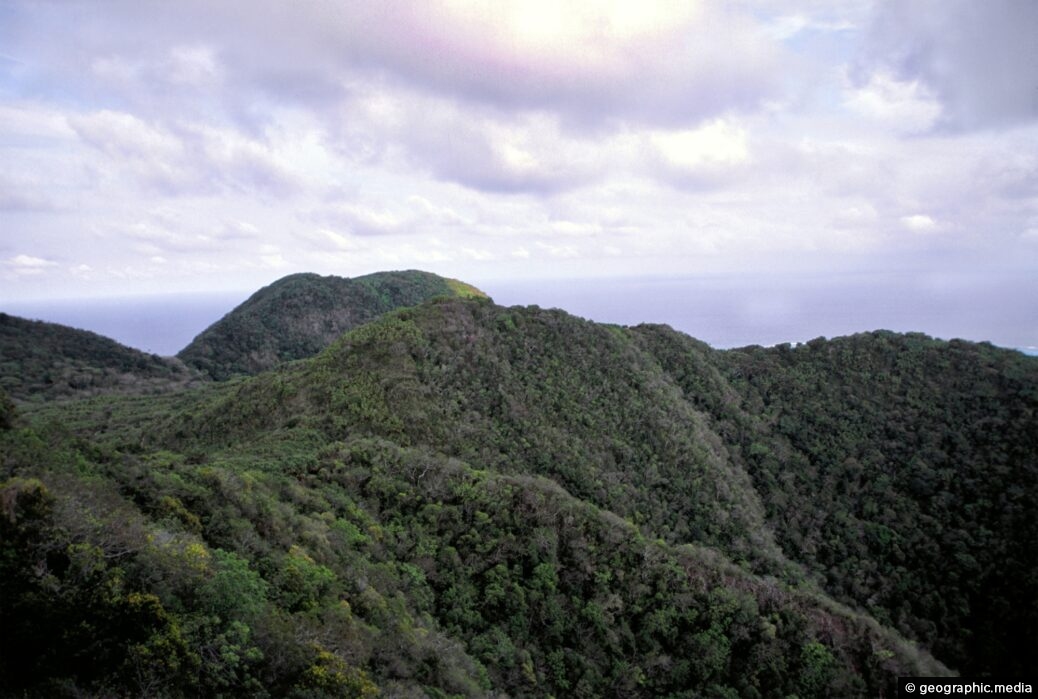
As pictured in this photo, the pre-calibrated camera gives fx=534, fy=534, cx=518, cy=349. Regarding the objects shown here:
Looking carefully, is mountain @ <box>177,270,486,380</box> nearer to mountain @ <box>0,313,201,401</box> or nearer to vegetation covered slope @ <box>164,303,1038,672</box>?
mountain @ <box>0,313,201,401</box>

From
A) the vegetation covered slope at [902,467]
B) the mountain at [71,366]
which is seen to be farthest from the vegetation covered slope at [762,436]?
the mountain at [71,366]

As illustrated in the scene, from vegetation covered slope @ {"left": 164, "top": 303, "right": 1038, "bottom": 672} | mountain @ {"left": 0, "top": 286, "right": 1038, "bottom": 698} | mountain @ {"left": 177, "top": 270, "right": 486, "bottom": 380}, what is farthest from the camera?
mountain @ {"left": 177, "top": 270, "right": 486, "bottom": 380}

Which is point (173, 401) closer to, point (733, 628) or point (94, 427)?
point (94, 427)

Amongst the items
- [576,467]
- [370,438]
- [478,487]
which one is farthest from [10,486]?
[576,467]

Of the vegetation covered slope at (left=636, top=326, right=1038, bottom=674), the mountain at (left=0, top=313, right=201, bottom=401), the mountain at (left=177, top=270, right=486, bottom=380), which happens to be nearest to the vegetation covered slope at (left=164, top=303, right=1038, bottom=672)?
the vegetation covered slope at (left=636, top=326, right=1038, bottom=674)

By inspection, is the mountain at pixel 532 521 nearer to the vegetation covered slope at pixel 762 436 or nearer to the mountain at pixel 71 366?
the vegetation covered slope at pixel 762 436
